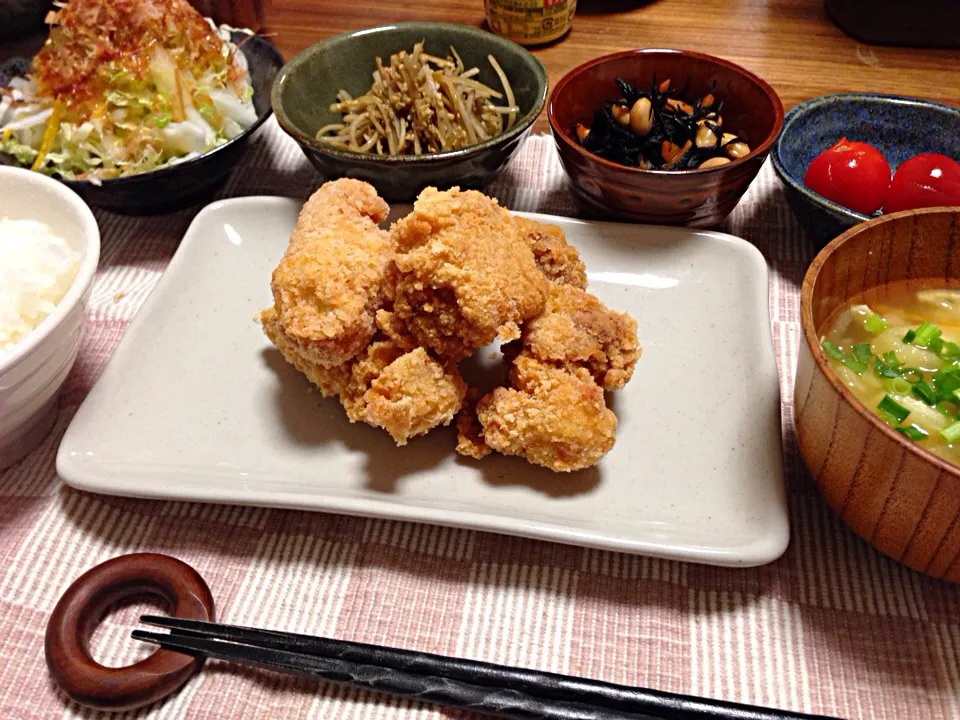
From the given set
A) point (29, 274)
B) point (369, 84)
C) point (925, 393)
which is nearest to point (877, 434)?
point (925, 393)

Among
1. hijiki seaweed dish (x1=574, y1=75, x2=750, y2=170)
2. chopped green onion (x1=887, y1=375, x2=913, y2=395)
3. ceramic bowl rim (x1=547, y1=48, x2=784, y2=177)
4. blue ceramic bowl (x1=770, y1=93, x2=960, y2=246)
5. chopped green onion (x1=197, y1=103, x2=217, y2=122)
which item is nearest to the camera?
chopped green onion (x1=887, y1=375, x2=913, y2=395)

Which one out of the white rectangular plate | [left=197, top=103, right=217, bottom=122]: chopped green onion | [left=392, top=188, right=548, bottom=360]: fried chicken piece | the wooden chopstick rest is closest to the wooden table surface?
[left=197, top=103, right=217, bottom=122]: chopped green onion

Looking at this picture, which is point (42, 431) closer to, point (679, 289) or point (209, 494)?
point (209, 494)

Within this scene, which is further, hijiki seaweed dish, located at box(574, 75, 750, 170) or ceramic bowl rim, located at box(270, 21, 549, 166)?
hijiki seaweed dish, located at box(574, 75, 750, 170)

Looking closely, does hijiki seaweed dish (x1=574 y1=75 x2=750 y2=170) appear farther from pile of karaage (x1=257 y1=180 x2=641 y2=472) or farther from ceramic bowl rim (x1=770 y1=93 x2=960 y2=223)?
pile of karaage (x1=257 y1=180 x2=641 y2=472)

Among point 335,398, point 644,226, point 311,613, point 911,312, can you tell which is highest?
point 911,312

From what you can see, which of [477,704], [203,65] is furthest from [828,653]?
[203,65]
